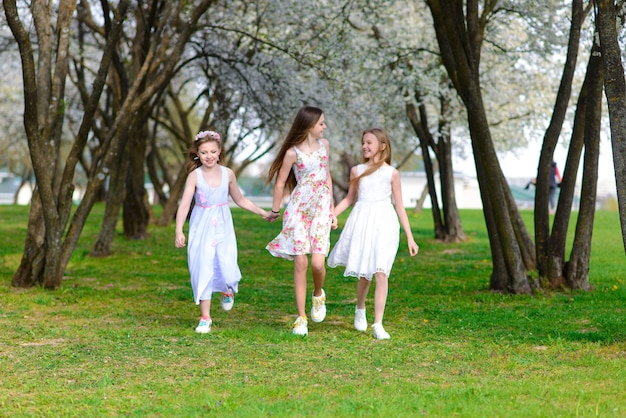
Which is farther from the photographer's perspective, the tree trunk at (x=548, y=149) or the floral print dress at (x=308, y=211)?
the tree trunk at (x=548, y=149)

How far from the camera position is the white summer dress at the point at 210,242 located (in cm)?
820

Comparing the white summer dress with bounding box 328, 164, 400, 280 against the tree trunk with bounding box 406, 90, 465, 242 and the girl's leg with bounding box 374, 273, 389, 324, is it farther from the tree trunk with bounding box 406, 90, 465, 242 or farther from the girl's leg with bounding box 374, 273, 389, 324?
the tree trunk with bounding box 406, 90, 465, 242

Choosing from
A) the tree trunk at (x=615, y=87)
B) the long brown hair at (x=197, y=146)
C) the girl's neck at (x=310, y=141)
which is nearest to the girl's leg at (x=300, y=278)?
the girl's neck at (x=310, y=141)

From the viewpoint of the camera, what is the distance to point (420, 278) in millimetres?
13078

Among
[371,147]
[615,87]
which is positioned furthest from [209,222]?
[615,87]

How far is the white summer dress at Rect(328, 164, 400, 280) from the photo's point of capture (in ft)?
25.9

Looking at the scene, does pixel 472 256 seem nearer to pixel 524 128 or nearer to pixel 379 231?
pixel 379 231

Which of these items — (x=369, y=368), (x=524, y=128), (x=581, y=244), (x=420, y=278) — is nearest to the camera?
(x=369, y=368)

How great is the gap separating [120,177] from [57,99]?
4.49m

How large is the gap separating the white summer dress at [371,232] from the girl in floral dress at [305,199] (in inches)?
7.9

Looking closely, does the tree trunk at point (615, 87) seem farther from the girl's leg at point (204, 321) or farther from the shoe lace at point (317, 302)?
the girl's leg at point (204, 321)

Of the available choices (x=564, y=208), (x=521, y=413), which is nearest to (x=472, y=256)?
(x=564, y=208)

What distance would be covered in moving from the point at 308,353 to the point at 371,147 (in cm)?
204

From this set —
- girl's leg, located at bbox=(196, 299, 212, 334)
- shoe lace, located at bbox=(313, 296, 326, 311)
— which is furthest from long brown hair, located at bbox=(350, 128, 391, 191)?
girl's leg, located at bbox=(196, 299, 212, 334)
